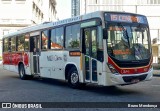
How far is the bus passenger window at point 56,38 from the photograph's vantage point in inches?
548

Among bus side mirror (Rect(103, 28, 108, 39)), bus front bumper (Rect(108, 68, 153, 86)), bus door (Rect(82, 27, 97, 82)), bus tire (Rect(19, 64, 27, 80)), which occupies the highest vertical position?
bus side mirror (Rect(103, 28, 108, 39))

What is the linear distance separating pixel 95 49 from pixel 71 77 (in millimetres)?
2175

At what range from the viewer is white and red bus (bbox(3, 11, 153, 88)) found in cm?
1105

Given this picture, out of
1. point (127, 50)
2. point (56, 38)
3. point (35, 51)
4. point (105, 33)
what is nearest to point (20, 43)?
point (35, 51)

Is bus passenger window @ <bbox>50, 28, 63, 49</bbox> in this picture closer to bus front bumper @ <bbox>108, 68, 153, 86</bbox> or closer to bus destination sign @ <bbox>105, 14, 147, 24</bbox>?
bus destination sign @ <bbox>105, 14, 147, 24</bbox>

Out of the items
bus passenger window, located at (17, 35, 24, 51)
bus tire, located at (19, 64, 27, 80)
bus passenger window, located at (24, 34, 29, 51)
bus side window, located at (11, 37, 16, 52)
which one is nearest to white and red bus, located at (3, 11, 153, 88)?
bus passenger window, located at (24, 34, 29, 51)

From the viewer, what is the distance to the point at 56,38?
46.9 feet

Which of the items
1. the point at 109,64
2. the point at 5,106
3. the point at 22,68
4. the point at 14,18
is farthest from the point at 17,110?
the point at 14,18

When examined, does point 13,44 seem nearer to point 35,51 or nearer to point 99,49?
point 35,51

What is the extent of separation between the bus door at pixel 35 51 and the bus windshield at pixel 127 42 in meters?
5.92

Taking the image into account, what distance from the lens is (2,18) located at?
68562 millimetres

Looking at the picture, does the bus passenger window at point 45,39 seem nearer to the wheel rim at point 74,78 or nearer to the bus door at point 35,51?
the bus door at point 35,51

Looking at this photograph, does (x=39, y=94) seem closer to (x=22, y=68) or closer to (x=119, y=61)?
(x=119, y=61)

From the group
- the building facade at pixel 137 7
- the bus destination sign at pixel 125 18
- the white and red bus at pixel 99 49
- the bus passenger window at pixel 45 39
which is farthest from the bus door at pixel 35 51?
the building facade at pixel 137 7
